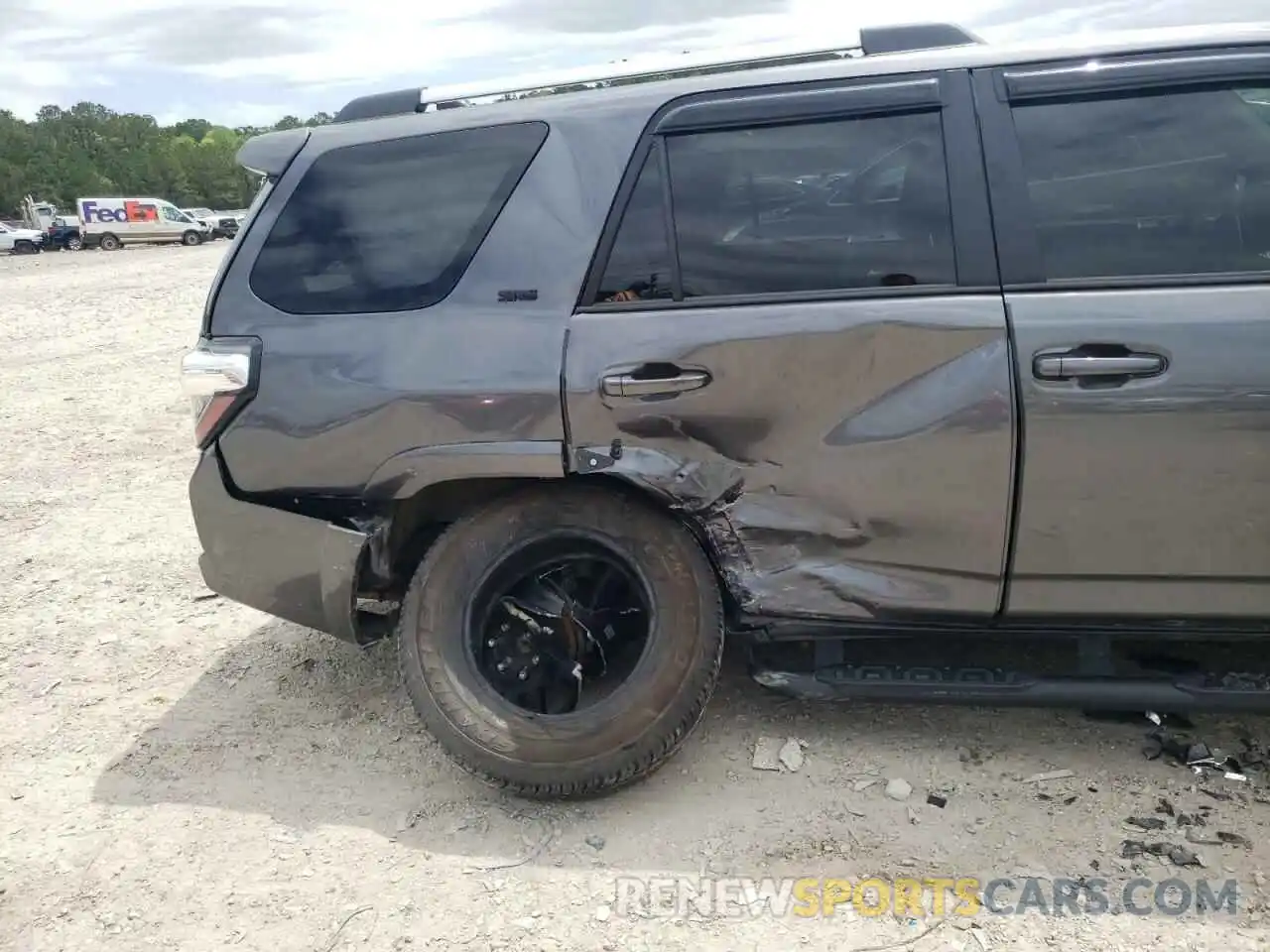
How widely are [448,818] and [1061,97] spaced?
8.61ft

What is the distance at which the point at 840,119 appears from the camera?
2639 millimetres

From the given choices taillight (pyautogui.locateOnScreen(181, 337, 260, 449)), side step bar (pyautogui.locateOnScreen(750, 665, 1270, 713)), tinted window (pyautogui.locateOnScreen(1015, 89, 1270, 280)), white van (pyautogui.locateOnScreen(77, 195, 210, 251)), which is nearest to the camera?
tinted window (pyautogui.locateOnScreen(1015, 89, 1270, 280))

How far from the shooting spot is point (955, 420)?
2.54 m

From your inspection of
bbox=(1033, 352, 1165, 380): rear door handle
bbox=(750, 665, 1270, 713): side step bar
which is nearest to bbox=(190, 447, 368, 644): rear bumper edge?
bbox=(750, 665, 1270, 713): side step bar

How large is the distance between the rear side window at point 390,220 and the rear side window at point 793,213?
0.44 m

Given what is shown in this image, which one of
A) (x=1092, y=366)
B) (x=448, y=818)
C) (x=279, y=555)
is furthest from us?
(x=279, y=555)

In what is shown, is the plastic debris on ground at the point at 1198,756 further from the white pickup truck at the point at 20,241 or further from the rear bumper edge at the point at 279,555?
the white pickup truck at the point at 20,241

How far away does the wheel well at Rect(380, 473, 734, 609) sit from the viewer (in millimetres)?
2842

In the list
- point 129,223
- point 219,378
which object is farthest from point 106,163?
point 219,378

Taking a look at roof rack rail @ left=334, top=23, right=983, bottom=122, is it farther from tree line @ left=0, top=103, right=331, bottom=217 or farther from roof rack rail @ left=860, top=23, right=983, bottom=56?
tree line @ left=0, top=103, right=331, bottom=217

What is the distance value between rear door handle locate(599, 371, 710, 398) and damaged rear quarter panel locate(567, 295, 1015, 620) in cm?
2

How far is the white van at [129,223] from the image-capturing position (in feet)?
141

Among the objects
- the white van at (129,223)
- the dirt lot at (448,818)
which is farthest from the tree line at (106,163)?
the dirt lot at (448,818)

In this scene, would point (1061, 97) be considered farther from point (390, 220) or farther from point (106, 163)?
point (106, 163)
